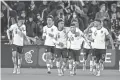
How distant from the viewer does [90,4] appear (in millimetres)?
24516

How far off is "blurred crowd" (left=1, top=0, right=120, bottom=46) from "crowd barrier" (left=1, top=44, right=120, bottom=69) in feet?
2.37

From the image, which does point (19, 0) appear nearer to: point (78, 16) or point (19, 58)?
point (78, 16)

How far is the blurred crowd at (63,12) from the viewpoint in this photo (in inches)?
922

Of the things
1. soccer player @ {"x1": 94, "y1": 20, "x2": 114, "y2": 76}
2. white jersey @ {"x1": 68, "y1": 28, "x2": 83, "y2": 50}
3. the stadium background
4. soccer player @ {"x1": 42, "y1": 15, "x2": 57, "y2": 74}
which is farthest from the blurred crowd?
white jersey @ {"x1": 68, "y1": 28, "x2": 83, "y2": 50}

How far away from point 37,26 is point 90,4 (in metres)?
2.86

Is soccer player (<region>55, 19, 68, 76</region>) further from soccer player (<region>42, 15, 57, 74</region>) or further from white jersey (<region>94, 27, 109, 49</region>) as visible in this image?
white jersey (<region>94, 27, 109, 49</region>)

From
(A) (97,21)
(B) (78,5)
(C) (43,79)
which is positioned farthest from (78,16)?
(C) (43,79)

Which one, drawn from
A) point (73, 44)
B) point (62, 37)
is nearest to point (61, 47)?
point (62, 37)

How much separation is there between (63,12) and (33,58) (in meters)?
2.55

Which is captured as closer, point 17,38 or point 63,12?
point 17,38

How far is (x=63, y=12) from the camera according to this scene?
77.8ft

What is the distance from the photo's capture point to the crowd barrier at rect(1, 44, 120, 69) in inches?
930

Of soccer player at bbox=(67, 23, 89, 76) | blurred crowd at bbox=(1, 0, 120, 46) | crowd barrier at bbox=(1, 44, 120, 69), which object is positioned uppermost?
blurred crowd at bbox=(1, 0, 120, 46)

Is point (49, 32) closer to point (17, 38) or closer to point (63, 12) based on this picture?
point (17, 38)
